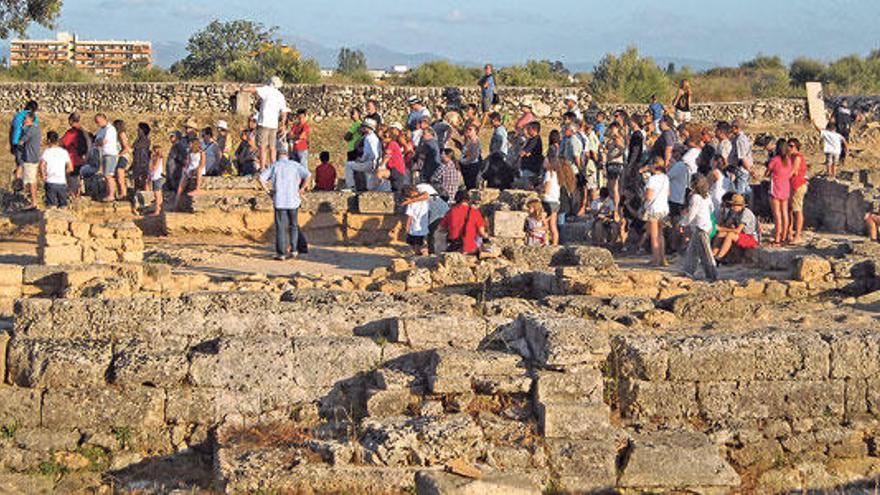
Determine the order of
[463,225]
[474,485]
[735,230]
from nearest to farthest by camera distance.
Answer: [474,485]
[463,225]
[735,230]

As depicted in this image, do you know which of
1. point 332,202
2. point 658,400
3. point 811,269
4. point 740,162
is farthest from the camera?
point 332,202

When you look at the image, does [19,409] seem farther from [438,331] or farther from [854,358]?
[854,358]

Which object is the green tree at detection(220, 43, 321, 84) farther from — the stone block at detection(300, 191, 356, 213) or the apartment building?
the apartment building

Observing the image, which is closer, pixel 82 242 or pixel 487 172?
pixel 82 242

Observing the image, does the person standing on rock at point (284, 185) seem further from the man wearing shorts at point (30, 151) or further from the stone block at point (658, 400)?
the stone block at point (658, 400)

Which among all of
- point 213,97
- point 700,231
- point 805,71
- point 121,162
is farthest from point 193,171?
point 805,71

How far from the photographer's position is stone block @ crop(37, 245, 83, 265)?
682 inches

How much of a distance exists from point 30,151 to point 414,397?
42.7 ft

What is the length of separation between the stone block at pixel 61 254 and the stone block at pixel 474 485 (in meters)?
9.33

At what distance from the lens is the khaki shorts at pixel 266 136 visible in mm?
21859

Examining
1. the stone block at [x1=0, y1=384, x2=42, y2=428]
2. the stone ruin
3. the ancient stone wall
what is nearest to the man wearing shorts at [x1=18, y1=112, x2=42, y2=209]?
the stone ruin

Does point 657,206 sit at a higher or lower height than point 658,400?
higher

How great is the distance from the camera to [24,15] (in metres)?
41.0

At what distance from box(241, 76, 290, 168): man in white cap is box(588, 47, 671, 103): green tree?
76.1ft
